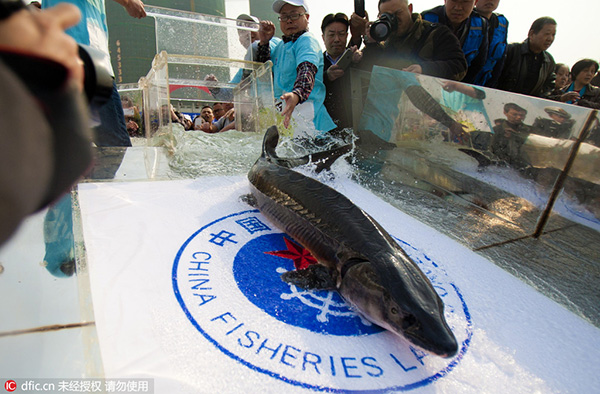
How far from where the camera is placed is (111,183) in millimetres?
2617

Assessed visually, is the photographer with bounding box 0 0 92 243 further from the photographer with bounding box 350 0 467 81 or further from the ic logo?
the photographer with bounding box 350 0 467 81

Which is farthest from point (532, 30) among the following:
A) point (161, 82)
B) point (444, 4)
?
point (161, 82)

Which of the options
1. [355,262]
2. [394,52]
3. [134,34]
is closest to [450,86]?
[394,52]

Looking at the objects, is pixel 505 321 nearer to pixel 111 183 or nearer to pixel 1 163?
pixel 1 163

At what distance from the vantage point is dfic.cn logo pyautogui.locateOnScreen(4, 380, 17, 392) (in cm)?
118

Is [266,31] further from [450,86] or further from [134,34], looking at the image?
[134,34]

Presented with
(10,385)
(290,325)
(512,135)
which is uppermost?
(512,135)

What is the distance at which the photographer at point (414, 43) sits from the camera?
384cm

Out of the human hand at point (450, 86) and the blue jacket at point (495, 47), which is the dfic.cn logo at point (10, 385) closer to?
the human hand at point (450, 86)

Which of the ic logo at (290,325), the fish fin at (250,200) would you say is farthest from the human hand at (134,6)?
the ic logo at (290,325)

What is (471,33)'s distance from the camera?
13.5 ft

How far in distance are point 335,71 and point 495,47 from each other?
219 centimetres

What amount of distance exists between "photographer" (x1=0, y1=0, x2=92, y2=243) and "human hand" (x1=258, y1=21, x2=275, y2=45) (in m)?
4.57

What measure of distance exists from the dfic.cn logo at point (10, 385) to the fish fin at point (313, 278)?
114 cm
